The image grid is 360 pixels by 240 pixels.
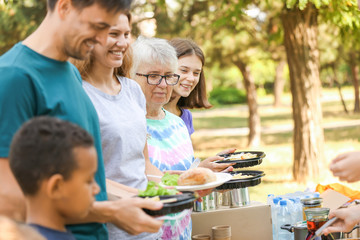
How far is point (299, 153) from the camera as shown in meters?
8.52

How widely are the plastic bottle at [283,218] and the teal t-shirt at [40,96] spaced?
1.90m

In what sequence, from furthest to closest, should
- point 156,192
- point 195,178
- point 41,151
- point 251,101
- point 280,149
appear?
point 251,101, point 280,149, point 195,178, point 156,192, point 41,151

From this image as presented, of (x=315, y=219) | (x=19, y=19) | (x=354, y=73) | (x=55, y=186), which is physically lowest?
(x=354, y=73)

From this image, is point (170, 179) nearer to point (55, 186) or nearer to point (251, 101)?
point (55, 186)

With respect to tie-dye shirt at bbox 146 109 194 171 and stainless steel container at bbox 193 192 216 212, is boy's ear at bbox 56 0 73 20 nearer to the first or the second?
tie-dye shirt at bbox 146 109 194 171

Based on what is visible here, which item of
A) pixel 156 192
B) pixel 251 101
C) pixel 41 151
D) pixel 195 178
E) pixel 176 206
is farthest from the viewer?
pixel 251 101

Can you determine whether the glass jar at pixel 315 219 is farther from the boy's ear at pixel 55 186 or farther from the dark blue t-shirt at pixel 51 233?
the boy's ear at pixel 55 186

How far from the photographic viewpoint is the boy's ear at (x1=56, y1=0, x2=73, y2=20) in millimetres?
1700

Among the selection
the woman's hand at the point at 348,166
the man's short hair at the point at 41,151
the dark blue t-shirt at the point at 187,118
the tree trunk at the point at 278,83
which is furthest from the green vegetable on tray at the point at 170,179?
the tree trunk at the point at 278,83

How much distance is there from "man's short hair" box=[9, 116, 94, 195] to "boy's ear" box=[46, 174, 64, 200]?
0.01m

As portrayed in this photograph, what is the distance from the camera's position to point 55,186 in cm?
153

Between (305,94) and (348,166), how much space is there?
636 cm

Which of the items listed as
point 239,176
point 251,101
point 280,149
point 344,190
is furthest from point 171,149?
point 251,101

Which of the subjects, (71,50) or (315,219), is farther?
(315,219)
